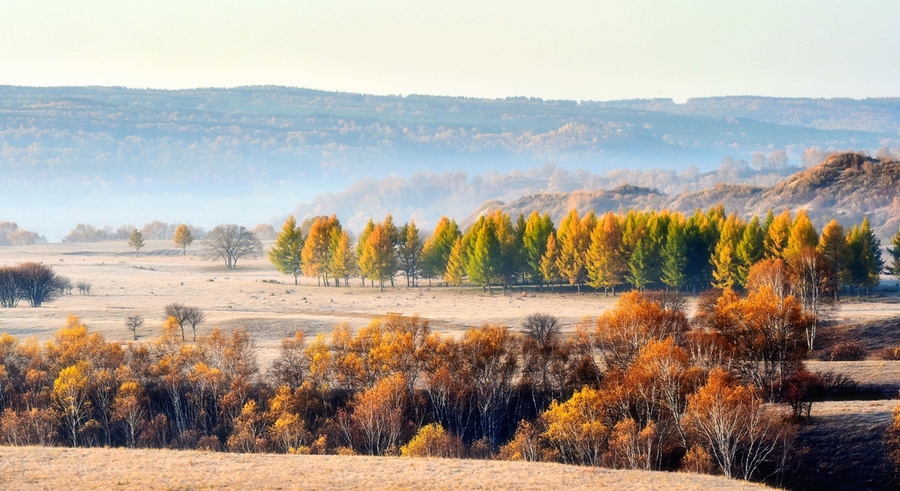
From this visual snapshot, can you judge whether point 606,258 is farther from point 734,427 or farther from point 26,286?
point 734,427

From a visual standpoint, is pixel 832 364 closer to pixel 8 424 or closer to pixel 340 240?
pixel 8 424

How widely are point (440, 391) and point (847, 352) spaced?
28.7 m

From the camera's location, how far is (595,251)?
100625 millimetres

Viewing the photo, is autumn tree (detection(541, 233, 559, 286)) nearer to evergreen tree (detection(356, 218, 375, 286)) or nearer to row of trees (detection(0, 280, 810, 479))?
evergreen tree (detection(356, 218, 375, 286))

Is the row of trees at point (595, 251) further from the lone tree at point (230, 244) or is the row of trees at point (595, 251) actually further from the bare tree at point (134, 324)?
the bare tree at point (134, 324)

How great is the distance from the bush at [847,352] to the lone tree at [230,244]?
314 ft

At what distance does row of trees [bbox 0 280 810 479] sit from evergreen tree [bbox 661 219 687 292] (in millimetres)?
40856

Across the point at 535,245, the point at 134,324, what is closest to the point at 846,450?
the point at 134,324

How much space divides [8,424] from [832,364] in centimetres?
4665

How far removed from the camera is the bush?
60156 millimetres

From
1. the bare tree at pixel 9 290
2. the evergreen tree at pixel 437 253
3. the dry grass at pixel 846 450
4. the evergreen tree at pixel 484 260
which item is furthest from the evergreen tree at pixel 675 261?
the bare tree at pixel 9 290

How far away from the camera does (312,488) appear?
31750 millimetres

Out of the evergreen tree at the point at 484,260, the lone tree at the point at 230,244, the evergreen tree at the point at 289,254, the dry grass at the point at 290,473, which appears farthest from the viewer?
A: the lone tree at the point at 230,244

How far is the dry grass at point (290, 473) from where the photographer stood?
3198 centimetres
